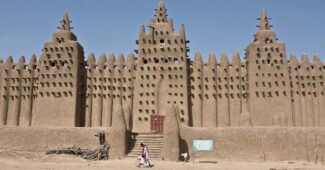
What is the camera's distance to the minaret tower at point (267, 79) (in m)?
33.8

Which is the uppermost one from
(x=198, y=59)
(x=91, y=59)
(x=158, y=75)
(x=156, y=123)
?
(x=91, y=59)

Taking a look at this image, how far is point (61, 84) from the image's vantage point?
3584cm

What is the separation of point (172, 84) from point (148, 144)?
379 inches

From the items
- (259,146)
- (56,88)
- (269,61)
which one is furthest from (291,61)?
(56,88)

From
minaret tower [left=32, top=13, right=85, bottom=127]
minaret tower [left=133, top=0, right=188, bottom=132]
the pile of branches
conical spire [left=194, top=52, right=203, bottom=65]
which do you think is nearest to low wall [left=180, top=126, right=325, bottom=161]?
the pile of branches

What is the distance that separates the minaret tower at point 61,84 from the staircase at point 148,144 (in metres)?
9.36

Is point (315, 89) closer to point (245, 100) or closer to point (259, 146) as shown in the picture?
point (245, 100)

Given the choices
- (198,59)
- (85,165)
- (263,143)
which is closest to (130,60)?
(198,59)

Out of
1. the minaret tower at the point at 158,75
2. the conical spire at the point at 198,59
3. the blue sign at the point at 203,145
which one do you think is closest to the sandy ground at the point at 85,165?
the blue sign at the point at 203,145

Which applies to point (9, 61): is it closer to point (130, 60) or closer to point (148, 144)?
point (130, 60)

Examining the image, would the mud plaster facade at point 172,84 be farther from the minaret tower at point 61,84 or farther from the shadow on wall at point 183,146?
the shadow on wall at point 183,146

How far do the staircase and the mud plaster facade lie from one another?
6848mm

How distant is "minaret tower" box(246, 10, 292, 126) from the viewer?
111 ft

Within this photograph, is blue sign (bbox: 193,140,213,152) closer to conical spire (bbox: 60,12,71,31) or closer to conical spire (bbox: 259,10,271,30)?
conical spire (bbox: 259,10,271,30)
